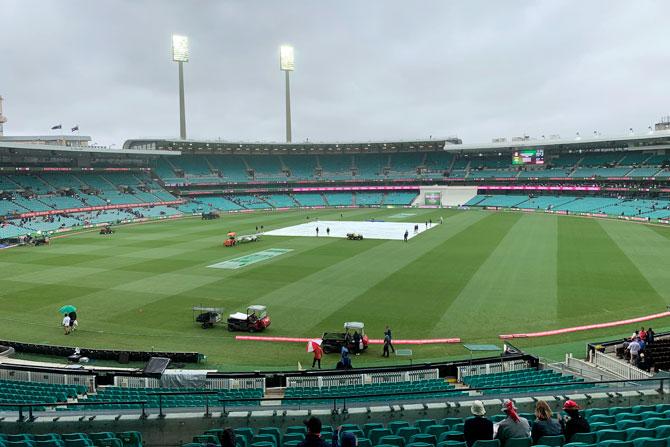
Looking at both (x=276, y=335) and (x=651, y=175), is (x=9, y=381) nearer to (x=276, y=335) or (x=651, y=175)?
(x=276, y=335)

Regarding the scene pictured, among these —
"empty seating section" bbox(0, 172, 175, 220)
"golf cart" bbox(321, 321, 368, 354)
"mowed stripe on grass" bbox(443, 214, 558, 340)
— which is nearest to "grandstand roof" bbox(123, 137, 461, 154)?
"empty seating section" bbox(0, 172, 175, 220)

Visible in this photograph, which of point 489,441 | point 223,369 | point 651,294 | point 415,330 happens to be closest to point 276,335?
point 223,369

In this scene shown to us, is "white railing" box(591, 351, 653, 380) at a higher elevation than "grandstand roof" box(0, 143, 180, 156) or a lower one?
lower

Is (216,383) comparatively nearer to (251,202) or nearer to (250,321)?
(250,321)

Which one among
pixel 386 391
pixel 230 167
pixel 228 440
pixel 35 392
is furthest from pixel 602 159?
pixel 228 440

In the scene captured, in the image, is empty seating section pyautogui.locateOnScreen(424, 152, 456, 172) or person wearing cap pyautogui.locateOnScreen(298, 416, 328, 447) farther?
empty seating section pyautogui.locateOnScreen(424, 152, 456, 172)

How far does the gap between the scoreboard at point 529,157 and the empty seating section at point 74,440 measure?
106955 millimetres

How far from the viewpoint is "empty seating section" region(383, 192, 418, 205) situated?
4503 inches

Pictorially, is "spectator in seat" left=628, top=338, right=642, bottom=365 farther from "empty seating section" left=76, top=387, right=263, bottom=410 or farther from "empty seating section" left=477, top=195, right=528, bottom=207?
"empty seating section" left=477, top=195, right=528, bottom=207

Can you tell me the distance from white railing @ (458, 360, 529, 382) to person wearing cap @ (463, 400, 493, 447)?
10310 millimetres

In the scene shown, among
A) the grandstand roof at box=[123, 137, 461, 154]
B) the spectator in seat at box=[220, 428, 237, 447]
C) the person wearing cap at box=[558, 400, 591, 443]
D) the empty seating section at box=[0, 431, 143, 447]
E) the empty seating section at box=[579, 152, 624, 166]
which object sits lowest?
the empty seating section at box=[0, 431, 143, 447]

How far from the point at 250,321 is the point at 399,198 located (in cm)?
9555

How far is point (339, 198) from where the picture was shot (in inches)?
4739

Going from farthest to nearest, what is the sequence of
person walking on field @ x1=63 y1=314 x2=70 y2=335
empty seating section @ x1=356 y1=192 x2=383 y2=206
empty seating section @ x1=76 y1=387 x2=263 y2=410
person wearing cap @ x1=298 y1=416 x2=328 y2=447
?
empty seating section @ x1=356 y1=192 x2=383 y2=206 < person walking on field @ x1=63 y1=314 x2=70 y2=335 < empty seating section @ x1=76 y1=387 x2=263 y2=410 < person wearing cap @ x1=298 y1=416 x2=328 y2=447
